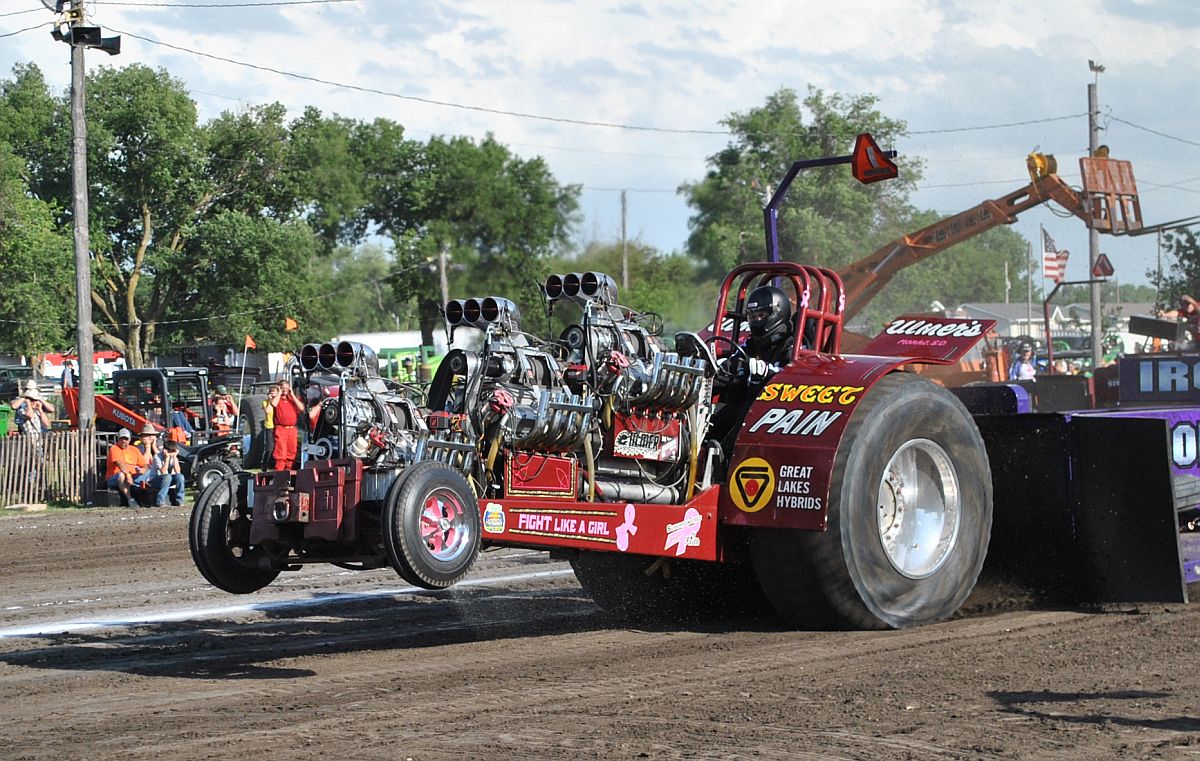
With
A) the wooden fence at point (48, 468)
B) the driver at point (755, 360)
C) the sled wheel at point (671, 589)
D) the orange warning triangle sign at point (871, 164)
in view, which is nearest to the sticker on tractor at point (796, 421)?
the driver at point (755, 360)

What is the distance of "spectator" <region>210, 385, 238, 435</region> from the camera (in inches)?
990

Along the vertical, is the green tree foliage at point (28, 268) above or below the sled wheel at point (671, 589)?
above

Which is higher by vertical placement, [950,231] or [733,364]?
[950,231]

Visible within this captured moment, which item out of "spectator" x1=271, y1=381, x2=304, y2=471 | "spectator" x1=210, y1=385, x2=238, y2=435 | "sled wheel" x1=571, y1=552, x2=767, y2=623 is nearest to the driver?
"sled wheel" x1=571, y1=552, x2=767, y2=623

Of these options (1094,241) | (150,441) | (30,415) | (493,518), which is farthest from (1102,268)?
(493,518)

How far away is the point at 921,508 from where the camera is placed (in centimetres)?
792

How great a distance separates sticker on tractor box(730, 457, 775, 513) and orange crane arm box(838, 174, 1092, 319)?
18973mm

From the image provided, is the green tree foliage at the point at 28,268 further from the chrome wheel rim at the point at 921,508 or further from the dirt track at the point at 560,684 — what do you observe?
the chrome wheel rim at the point at 921,508

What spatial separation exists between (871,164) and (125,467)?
12.3 metres

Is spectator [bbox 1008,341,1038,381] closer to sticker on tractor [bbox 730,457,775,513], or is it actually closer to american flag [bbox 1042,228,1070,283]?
american flag [bbox 1042,228,1070,283]

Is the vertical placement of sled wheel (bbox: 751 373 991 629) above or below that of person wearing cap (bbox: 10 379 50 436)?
below

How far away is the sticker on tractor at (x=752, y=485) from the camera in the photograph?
7.29 metres

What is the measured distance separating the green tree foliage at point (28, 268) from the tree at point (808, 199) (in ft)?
60.7

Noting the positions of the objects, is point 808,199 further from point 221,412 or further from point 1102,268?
point 221,412
